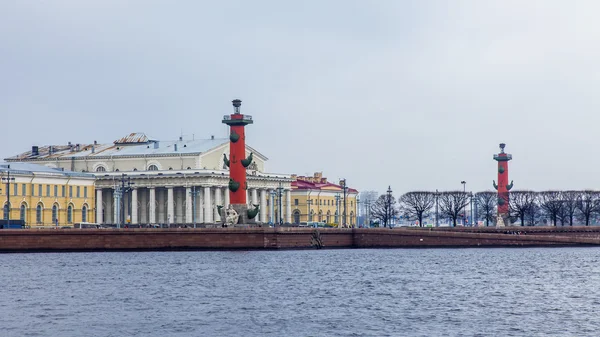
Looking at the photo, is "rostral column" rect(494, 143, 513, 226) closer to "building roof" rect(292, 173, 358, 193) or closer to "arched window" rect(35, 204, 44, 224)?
"building roof" rect(292, 173, 358, 193)

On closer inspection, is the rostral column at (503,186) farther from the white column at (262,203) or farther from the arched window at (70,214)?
the arched window at (70,214)

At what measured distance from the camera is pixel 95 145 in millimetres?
100938

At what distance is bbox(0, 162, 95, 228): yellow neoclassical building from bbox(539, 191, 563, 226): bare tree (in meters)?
36.7

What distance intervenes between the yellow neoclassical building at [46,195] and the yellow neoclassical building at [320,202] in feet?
87.2

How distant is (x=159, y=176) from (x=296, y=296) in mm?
55479

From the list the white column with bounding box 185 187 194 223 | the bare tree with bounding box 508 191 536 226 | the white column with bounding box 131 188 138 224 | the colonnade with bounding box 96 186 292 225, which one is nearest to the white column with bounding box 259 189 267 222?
the colonnade with bounding box 96 186 292 225

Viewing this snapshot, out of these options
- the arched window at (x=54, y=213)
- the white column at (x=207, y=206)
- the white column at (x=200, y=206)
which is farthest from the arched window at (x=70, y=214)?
the white column at (x=207, y=206)

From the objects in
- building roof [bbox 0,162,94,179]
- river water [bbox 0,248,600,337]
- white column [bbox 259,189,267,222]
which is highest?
building roof [bbox 0,162,94,179]

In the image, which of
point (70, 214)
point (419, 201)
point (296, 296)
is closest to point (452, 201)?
point (419, 201)

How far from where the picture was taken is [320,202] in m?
116

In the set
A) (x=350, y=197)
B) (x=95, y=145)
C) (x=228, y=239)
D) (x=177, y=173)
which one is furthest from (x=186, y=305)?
(x=350, y=197)

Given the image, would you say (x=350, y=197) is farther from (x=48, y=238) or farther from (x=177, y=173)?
(x=48, y=238)

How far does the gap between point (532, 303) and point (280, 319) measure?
8357 mm

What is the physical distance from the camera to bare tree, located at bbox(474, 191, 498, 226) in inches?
3980
